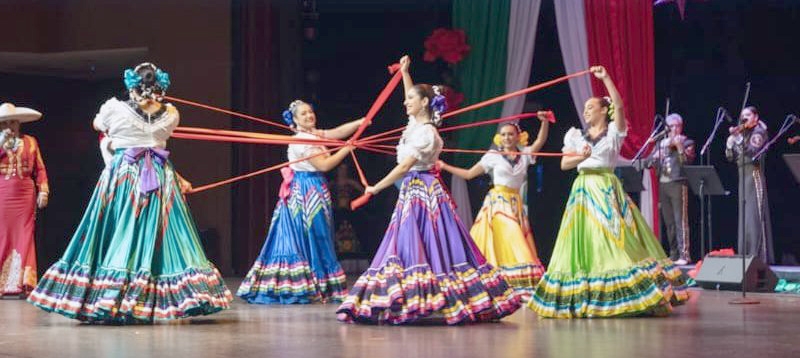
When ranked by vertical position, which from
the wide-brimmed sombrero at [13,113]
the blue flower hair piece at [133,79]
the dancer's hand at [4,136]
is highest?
the wide-brimmed sombrero at [13,113]

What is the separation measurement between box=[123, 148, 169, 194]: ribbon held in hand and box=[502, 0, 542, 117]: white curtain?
17.8 feet

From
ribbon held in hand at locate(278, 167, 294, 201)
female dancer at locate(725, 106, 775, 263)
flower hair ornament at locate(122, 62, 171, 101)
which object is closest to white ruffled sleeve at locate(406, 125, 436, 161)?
flower hair ornament at locate(122, 62, 171, 101)

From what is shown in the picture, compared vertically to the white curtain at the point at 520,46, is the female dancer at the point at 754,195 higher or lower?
lower

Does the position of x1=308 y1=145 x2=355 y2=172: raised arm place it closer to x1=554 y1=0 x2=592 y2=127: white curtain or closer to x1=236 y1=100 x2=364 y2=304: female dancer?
x1=236 y1=100 x2=364 y2=304: female dancer

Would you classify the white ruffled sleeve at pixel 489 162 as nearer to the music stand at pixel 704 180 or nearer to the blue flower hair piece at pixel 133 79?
the music stand at pixel 704 180

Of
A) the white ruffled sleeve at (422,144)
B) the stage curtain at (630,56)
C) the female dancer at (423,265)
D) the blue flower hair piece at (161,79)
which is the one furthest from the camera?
the stage curtain at (630,56)

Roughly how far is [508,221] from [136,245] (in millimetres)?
3367

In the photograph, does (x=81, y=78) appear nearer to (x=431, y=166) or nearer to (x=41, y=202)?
(x=41, y=202)

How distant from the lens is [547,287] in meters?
7.68

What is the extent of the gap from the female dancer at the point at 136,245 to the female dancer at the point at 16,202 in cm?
283

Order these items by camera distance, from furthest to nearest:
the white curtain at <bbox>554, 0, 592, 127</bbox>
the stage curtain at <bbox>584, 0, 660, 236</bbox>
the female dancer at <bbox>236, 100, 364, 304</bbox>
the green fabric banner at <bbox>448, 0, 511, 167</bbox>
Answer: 1. the green fabric banner at <bbox>448, 0, 511, 167</bbox>
2. the white curtain at <bbox>554, 0, 592, 127</bbox>
3. the stage curtain at <bbox>584, 0, 660, 236</bbox>
4. the female dancer at <bbox>236, 100, 364, 304</bbox>

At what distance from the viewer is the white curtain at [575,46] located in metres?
11.9

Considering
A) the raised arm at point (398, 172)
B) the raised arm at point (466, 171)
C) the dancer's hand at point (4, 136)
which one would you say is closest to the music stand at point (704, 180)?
the raised arm at point (466, 171)

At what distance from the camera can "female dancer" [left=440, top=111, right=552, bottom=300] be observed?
9.44 metres
